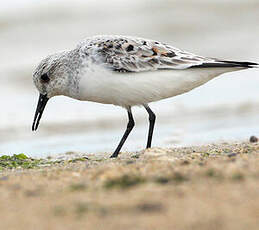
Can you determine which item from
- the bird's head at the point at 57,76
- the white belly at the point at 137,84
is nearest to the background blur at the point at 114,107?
the bird's head at the point at 57,76

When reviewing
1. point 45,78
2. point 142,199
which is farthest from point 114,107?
point 142,199

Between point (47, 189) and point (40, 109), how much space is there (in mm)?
3703

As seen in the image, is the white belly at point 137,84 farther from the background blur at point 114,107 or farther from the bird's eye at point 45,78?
the background blur at point 114,107

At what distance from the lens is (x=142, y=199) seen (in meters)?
3.45

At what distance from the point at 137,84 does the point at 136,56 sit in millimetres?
363

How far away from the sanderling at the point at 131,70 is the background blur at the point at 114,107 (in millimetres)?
2021

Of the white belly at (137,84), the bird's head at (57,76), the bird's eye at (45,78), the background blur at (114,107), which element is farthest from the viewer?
the background blur at (114,107)

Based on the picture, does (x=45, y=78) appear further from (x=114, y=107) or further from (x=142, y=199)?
(x=114, y=107)

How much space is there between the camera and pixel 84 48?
672cm

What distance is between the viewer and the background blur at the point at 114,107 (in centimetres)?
972

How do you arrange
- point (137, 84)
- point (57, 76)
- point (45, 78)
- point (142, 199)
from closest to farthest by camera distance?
point (142, 199), point (137, 84), point (57, 76), point (45, 78)

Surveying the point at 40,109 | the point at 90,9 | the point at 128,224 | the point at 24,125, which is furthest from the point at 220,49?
the point at 128,224

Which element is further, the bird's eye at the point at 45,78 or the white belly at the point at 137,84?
the bird's eye at the point at 45,78

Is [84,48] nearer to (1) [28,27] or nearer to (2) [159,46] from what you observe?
(2) [159,46]
